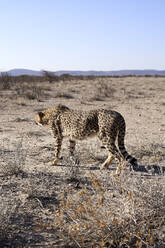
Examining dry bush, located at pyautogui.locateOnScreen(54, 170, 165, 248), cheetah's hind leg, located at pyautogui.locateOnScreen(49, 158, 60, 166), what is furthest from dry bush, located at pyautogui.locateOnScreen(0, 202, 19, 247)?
cheetah's hind leg, located at pyautogui.locateOnScreen(49, 158, 60, 166)

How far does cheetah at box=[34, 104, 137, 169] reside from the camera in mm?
4949

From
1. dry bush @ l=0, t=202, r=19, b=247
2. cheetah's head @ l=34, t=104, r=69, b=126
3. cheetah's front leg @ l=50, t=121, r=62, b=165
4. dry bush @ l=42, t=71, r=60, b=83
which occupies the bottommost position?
dry bush @ l=0, t=202, r=19, b=247

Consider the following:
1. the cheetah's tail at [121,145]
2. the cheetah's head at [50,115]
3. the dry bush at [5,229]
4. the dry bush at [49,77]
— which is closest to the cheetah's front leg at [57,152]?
the cheetah's head at [50,115]

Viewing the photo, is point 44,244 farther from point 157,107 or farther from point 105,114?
point 157,107

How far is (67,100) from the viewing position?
43.8 feet

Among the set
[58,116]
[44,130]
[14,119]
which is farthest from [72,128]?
[14,119]

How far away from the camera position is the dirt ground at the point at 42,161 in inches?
132

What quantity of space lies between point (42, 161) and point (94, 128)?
117cm

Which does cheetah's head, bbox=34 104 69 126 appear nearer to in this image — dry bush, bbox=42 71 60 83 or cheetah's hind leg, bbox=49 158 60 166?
cheetah's hind leg, bbox=49 158 60 166

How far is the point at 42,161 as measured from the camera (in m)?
5.59

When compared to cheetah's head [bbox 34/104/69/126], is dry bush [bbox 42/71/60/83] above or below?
above

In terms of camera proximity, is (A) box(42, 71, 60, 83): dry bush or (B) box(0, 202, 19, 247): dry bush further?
(A) box(42, 71, 60, 83): dry bush

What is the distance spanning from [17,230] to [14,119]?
662 centimetres

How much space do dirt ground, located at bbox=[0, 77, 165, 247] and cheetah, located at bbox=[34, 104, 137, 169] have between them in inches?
11.1
